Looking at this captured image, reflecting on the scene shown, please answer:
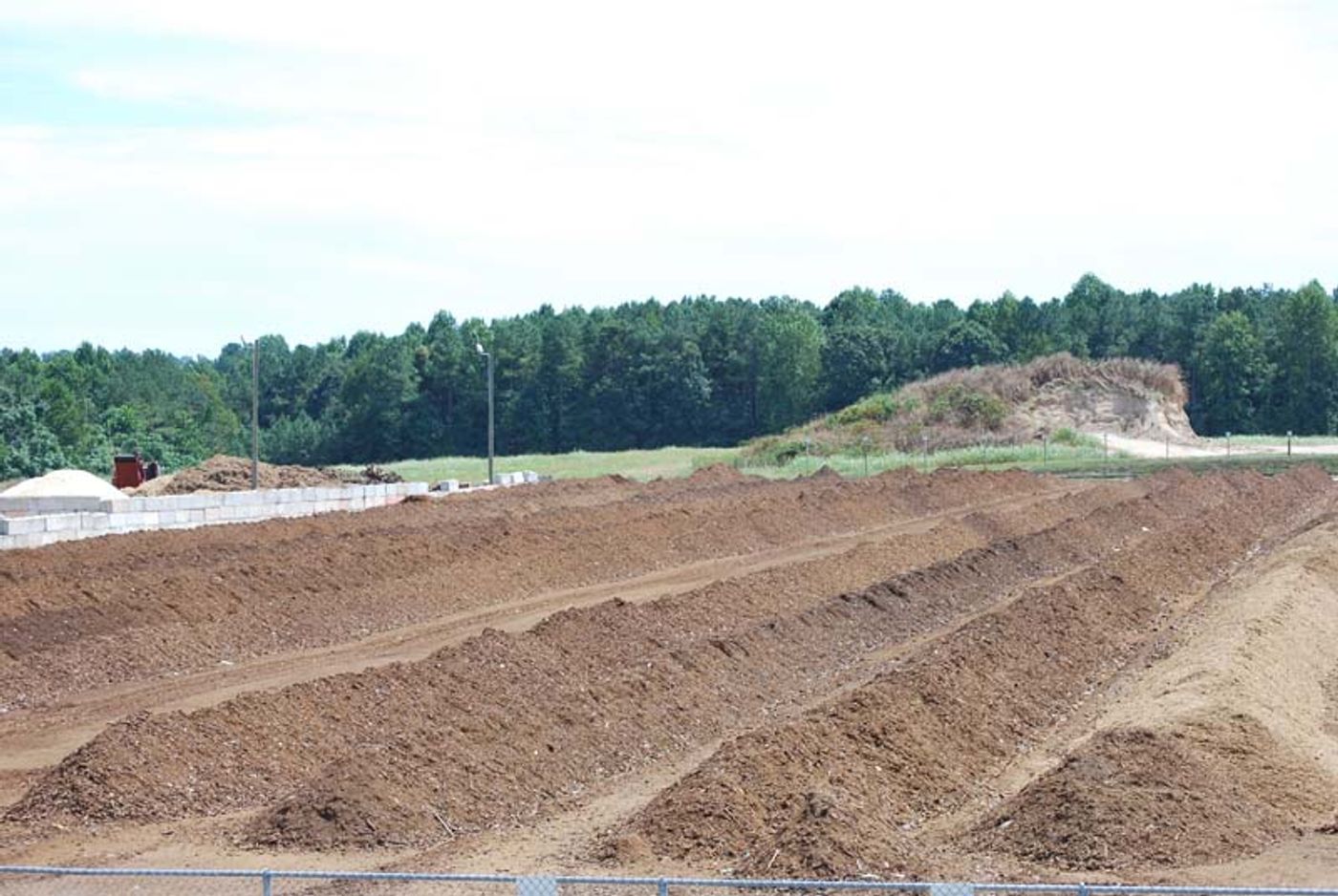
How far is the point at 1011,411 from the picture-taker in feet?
309

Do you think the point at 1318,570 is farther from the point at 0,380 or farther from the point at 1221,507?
the point at 0,380

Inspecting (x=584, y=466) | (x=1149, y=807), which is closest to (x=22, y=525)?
(x=1149, y=807)

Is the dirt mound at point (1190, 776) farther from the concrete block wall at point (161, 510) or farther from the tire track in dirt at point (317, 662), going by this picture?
the concrete block wall at point (161, 510)

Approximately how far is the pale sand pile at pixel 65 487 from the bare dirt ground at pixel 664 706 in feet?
28.7

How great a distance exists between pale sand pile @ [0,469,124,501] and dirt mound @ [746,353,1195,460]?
43.2 meters

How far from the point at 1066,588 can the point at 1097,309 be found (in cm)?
11342

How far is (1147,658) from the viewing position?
25141 mm

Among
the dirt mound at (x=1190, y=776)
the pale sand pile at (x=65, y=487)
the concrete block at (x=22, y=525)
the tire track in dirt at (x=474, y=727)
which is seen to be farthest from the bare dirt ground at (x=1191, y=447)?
the dirt mound at (x=1190, y=776)

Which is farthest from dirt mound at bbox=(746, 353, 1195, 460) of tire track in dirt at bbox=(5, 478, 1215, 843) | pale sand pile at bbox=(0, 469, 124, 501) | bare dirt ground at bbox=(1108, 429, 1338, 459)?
tire track in dirt at bbox=(5, 478, 1215, 843)

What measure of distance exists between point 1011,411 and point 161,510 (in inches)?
2387

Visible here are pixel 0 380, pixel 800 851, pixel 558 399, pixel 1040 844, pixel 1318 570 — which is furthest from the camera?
pixel 558 399

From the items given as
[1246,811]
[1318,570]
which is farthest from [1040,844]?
[1318,570]

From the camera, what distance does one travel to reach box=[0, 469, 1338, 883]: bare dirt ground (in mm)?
14644

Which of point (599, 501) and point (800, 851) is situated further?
point (599, 501)
